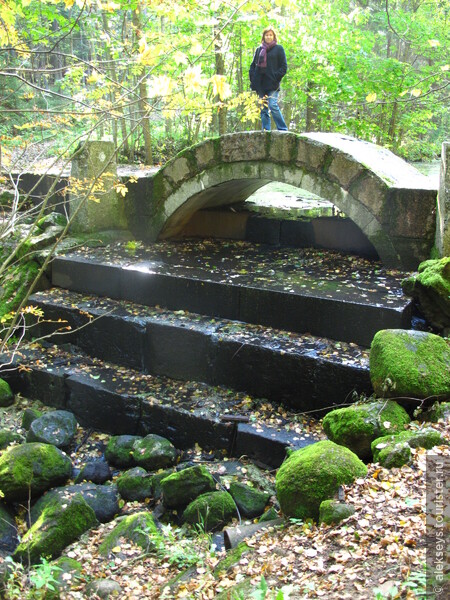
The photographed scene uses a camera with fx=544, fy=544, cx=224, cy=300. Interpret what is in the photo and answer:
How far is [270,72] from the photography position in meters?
7.35

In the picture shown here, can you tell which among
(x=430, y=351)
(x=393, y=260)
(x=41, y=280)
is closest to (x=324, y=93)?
(x=393, y=260)

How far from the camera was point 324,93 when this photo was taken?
9.58 meters

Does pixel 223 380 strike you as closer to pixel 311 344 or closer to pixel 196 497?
pixel 311 344

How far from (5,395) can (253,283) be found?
10.7ft

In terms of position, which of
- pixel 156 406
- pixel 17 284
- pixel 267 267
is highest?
pixel 267 267

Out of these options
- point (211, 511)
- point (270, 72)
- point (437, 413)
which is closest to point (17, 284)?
point (270, 72)

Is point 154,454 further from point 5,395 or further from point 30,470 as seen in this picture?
point 5,395

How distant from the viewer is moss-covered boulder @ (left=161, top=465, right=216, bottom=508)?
450cm

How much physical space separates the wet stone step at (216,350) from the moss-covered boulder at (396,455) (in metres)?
1.23

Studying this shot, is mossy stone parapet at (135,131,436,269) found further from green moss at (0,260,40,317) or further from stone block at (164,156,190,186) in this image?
green moss at (0,260,40,317)

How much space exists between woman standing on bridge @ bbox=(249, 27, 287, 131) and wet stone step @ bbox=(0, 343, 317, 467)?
380 centimetres

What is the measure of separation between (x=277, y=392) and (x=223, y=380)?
65 cm

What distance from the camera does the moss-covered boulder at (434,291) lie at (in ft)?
16.3

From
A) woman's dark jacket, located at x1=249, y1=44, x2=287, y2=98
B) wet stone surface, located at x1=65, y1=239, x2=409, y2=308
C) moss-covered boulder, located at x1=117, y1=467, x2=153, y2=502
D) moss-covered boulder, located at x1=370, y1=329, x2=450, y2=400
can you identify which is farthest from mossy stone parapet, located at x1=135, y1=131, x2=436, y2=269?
moss-covered boulder, located at x1=117, y1=467, x2=153, y2=502
